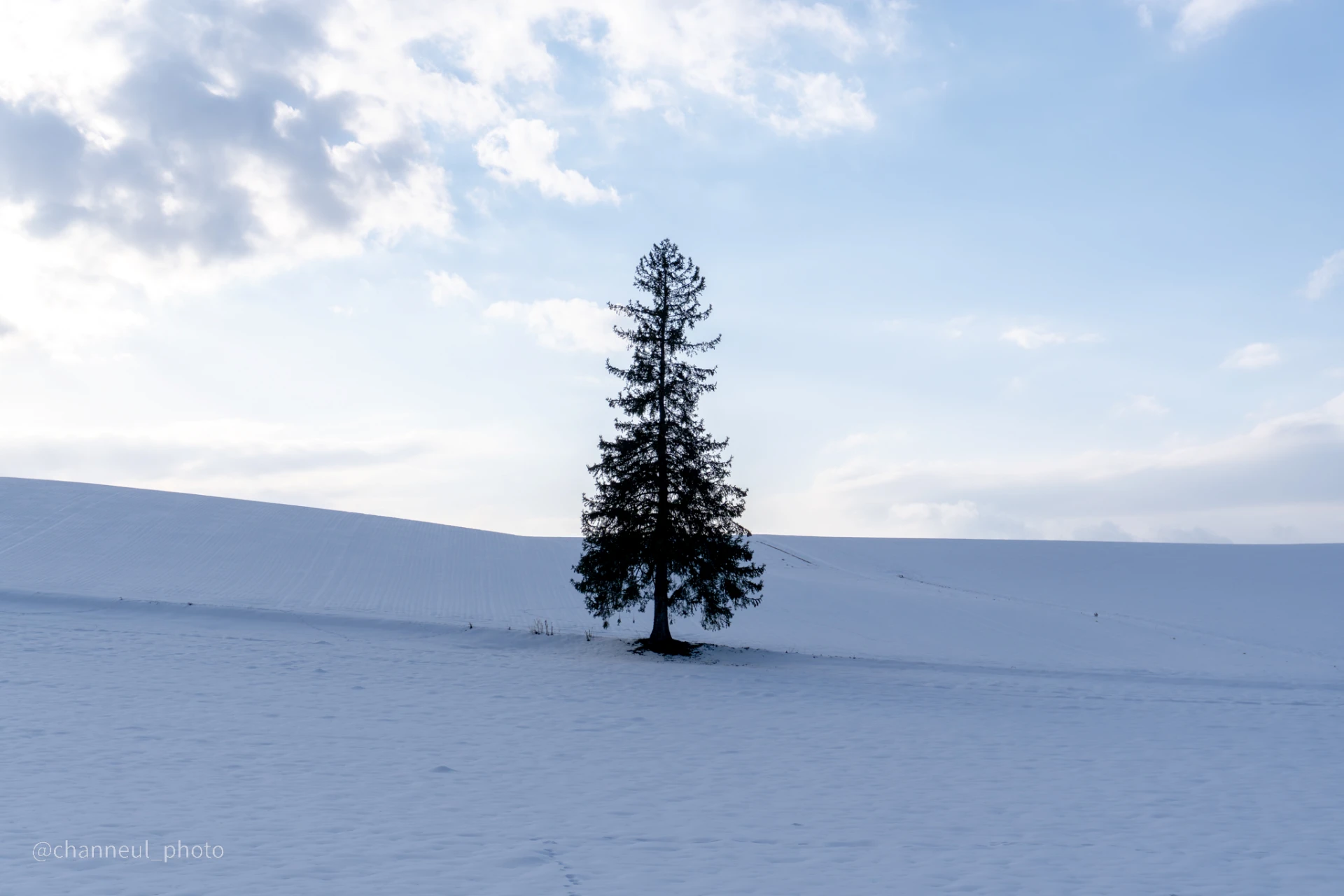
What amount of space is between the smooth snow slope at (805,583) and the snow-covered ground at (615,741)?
0.34 m


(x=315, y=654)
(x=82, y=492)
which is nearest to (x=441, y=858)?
(x=315, y=654)

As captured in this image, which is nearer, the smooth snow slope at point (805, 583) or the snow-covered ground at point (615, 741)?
the snow-covered ground at point (615, 741)

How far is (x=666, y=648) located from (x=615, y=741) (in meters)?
11.7

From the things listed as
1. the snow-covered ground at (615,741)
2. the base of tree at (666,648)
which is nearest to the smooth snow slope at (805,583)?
the snow-covered ground at (615,741)

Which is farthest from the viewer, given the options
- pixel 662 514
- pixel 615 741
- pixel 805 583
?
pixel 805 583

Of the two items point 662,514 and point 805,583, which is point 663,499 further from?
point 805,583

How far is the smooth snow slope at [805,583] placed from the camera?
1273 inches

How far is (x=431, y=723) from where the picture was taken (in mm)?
16875

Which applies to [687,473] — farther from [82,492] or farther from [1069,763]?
[82,492]

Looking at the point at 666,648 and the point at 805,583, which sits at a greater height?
the point at 805,583

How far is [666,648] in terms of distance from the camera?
27.8m

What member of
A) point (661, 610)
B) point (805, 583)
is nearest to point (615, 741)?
point (661, 610)

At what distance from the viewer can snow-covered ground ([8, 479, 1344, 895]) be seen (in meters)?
9.82

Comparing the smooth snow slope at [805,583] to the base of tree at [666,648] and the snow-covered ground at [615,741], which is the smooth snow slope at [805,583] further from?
the base of tree at [666,648]
